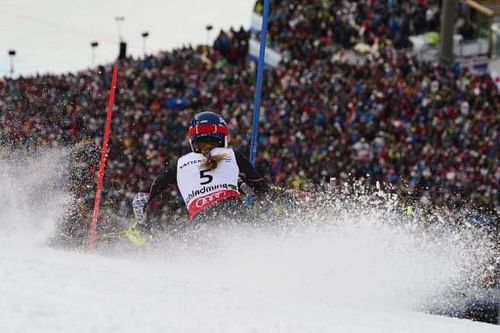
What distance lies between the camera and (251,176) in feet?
23.6

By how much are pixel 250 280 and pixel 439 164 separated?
37.7ft

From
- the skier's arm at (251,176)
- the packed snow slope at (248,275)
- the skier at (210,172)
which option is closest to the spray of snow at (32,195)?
the packed snow slope at (248,275)

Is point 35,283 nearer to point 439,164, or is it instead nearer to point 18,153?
point 18,153

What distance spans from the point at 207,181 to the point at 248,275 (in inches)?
38.2

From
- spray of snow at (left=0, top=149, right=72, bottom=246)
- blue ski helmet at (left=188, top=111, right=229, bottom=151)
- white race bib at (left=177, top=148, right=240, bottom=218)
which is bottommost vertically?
spray of snow at (left=0, top=149, right=72, bottom=246)

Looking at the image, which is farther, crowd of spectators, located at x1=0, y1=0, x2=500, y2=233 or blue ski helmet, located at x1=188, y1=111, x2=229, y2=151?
crowd of spectators, located at x1=0, y1=0, x2=500, y2=233

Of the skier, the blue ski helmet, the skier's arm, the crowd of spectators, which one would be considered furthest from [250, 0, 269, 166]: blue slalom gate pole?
the crowd of spectators

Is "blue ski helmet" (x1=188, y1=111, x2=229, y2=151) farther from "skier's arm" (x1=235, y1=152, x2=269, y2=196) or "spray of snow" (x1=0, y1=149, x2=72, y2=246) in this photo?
"spray of snow" (x1=0, y1=149, x2=72, y2=246)

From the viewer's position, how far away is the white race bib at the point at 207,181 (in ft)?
22.9

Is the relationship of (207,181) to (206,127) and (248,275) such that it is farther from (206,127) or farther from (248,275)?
(248,275)

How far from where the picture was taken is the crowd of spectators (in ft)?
55.2

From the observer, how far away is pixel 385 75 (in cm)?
1997

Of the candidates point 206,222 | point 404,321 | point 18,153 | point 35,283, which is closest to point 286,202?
point 206,222

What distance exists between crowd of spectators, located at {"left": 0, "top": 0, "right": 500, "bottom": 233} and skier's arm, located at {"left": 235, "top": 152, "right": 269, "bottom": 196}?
4.85m
